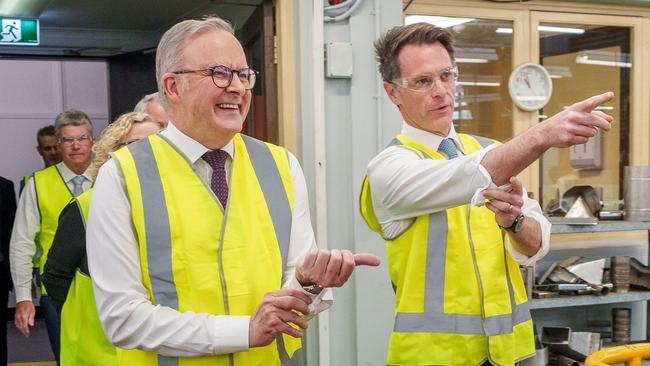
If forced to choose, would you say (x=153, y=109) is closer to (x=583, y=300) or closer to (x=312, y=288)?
(x=312, y=288)

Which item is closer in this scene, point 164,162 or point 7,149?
point 164,162

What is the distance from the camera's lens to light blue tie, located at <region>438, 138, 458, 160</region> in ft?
5.67

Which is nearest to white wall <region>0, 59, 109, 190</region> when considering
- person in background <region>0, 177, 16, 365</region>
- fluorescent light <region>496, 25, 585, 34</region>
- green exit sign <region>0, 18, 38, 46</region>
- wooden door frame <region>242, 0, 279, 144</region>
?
green exit sign <region>0, 18, 38, 46</region>

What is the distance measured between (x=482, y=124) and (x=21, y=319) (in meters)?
2.47

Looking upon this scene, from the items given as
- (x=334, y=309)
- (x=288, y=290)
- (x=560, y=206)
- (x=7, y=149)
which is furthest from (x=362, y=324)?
(x=7, y=149)

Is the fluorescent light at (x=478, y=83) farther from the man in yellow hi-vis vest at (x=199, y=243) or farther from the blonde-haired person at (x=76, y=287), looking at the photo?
the man in yellow hi-vis vest at (x=199, y=243)

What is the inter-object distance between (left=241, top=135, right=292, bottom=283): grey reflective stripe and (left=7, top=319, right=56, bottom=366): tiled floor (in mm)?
4182

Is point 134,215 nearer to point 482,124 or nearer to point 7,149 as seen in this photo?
point 482,124

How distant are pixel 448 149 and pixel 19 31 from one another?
4.98 metres

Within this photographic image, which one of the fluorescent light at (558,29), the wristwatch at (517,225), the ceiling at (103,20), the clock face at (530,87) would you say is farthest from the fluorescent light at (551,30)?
the wristwatch at (517,225)

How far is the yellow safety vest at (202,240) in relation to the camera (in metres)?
1.33

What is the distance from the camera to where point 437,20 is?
3.45 meters

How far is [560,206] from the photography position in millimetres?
3447

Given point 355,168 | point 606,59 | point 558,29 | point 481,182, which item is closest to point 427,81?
point 481,182
